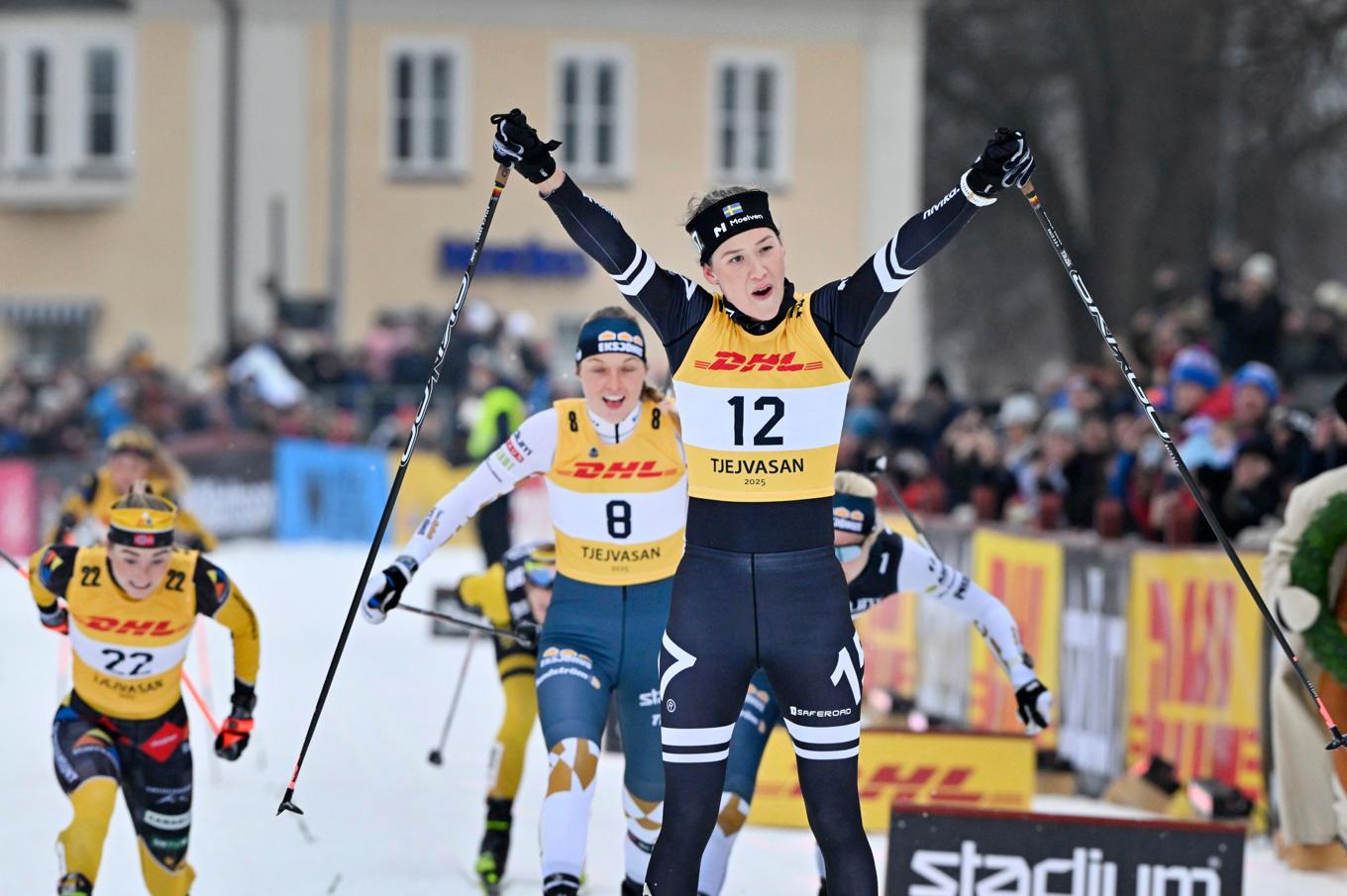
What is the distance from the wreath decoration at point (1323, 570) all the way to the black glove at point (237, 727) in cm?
395

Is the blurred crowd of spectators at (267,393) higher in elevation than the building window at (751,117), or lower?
lower

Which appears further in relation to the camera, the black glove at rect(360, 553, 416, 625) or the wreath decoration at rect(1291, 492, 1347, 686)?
the wreath decoration at rect(1291, 492, 1347, 686)

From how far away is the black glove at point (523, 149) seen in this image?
5656 millimetres

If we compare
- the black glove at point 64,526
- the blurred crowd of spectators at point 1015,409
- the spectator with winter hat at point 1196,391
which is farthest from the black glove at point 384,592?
the spectator with winter hat at point 1196,391

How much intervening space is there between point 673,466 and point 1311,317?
33.9 ft

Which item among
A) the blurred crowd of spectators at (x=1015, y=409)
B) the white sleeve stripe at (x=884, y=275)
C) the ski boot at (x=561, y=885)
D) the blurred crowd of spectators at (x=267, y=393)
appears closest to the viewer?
the white sleeve stripe at (x=884, y=275)

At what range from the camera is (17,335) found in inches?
1262

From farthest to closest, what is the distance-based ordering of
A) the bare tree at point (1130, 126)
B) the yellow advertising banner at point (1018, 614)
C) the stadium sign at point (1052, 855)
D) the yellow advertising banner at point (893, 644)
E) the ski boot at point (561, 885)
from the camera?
1. the bare tree at point (1130, 126)
2. the yellow advertising banner at point (893, 644)
3. the yellow advertising banner at point (1018, 614)
4. the ski boot at point (561, 885)
5. the stadium sign at point (1052, 855)

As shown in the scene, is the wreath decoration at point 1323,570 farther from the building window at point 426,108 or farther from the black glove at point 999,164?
the building window at point 426,108

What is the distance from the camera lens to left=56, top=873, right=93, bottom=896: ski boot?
21.3 ft

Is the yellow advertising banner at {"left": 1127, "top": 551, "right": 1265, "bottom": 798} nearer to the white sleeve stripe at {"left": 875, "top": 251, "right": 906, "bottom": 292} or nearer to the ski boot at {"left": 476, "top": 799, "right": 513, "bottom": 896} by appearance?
the ski boot at {"left": 476, "top": 799, "right": 513, "bottom": 896}

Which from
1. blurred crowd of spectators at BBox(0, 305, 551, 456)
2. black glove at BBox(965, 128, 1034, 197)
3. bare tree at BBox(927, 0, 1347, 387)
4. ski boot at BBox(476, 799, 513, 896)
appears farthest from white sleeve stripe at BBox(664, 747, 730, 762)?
bare tree at BBox(927, 0, 1347, 387)

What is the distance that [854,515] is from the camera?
7.43m

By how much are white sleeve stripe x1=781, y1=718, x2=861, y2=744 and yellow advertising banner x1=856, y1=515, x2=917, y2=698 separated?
7.06 m
